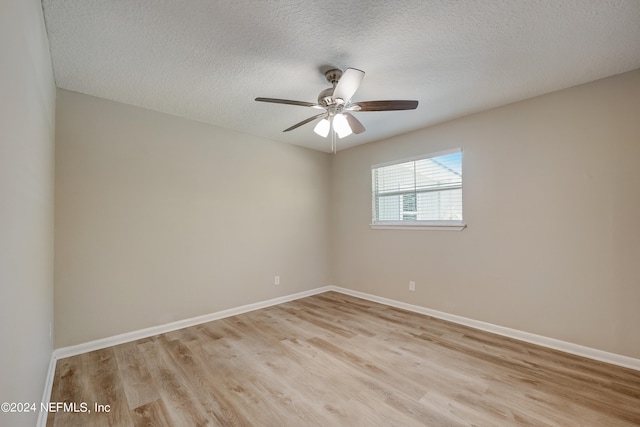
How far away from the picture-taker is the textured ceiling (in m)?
1.60

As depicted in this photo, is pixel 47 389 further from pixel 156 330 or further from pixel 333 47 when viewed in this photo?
pixel 333 47

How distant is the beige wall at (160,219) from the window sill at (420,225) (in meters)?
1.33

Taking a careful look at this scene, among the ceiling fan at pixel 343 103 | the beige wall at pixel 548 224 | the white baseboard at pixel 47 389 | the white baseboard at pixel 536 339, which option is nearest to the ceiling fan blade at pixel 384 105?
the ceiling fan at pixel 343 103

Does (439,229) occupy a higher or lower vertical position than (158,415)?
higher

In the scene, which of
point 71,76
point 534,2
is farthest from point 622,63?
point 71,76

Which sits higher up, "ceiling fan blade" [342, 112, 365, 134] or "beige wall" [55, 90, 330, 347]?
"ceiling fan blade" [342, 112, 365, 134]

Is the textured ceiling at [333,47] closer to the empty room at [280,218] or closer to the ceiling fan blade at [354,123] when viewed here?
the empty room at [280,218]

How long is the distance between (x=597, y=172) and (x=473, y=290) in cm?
159

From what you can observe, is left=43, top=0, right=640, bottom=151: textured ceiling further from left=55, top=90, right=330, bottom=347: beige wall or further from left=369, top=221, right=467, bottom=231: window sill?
left=369, top=221, right=467, bottom=231: window sill

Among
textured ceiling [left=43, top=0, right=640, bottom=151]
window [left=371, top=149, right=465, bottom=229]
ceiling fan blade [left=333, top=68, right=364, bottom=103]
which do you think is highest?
textured ceiling [left=43, top=0, right=640, bottom=151]

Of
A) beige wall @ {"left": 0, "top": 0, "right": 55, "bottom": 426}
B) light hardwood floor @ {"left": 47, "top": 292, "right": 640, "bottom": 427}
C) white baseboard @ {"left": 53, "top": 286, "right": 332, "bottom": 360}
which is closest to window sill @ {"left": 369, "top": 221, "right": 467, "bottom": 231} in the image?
light hardwood floor @ {"left": 47, "top": 292, "right": 640, "bottom": 427}

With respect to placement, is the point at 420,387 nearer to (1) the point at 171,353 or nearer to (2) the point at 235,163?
(1) the point at 171,353

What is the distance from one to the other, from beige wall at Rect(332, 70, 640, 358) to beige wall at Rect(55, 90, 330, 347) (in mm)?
2020

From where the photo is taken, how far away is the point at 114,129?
2.78m
